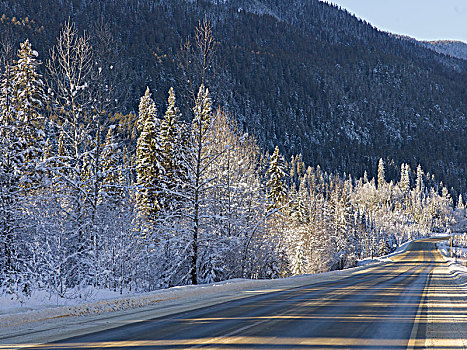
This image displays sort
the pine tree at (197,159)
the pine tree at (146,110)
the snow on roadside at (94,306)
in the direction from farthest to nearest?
the pine tree at (146,110), the pine tree at (197,159), the snow on roadside at (94,306)

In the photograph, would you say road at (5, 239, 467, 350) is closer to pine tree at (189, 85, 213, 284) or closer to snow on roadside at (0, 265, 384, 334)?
snow on roadside at (0, 265, 384, 334)

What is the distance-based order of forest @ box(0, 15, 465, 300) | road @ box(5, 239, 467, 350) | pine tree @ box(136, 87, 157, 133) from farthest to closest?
pine tree @ box(136, 87, 157, 133) → forest @ box(0, 15, 465, 300) → road @ box(5, 239, 467, 350)

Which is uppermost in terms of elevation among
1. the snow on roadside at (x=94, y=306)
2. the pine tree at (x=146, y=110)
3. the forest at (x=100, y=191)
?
the pine tree at (x=146, y=110)

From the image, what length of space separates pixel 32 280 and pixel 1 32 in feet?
43.8

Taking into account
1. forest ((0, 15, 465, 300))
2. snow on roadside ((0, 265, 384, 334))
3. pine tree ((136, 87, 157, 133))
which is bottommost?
snow on roadside ((0, 265, 384, 334))

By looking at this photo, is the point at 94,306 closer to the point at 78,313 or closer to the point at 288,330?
the point at 78,313

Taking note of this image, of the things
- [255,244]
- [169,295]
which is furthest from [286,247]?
[169,295]

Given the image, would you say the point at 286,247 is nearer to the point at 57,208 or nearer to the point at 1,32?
the point at 57,208

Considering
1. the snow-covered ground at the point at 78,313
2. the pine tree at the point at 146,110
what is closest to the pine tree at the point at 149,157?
the pine tree at the point at 146,110

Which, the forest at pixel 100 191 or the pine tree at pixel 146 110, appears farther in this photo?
the pine tree at pixel 146 110

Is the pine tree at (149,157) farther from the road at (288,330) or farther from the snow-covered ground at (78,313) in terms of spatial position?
the road at (288,330)

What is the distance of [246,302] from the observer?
448 inches

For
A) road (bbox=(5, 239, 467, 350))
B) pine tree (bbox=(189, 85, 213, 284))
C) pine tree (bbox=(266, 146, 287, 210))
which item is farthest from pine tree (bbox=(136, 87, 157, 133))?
road (bbox=(5, 239, 467, 350))

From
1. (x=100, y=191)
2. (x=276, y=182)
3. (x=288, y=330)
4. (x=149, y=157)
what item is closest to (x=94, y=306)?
(x=288, y=330)
